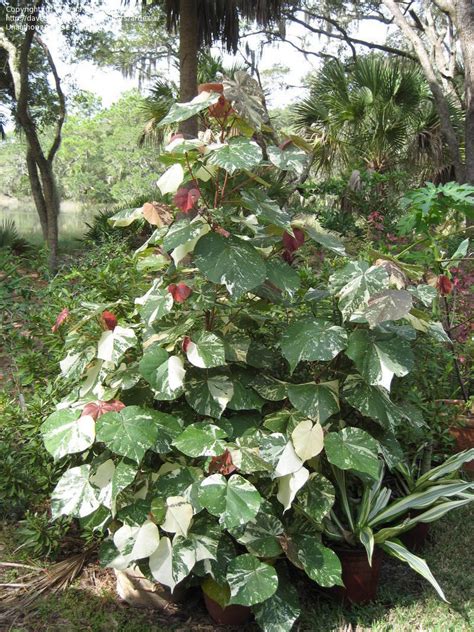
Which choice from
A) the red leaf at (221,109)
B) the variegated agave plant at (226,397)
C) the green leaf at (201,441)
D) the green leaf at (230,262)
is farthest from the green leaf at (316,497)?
the red leaf at (221,109)

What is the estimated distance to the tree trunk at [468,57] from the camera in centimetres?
762

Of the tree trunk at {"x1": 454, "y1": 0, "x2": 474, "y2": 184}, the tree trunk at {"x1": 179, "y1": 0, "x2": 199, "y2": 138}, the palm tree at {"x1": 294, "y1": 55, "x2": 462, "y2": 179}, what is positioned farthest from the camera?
the palm tree at {"x1": 294, "y1": 55, "x2": 462, "y2": 179}

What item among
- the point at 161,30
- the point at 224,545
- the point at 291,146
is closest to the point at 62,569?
the point at 224,545

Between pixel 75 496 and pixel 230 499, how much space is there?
0.53m

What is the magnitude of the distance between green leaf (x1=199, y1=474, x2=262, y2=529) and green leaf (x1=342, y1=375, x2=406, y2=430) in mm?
441

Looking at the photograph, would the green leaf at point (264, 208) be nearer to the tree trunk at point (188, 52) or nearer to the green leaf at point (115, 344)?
the green leaf at point (115, 344)

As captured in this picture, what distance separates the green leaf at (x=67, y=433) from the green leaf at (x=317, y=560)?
71 cm

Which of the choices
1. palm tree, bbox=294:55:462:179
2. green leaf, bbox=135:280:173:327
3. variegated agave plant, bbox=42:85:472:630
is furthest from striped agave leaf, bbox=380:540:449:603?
palm tree, bbox=294:55:462:179

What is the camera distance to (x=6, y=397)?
2.78m

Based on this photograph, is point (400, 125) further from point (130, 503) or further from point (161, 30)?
point (161, 30)

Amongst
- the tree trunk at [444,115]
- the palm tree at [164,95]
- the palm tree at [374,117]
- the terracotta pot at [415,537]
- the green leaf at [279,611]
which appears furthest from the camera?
the palm tree at [164,95]

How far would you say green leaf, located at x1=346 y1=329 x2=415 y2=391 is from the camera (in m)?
1.77

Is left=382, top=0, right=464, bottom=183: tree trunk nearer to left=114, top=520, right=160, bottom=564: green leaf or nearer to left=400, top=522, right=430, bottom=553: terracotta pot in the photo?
left=400, top=522, right=430, bottom=553: terracotta pot

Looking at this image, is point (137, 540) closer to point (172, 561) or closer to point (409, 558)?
point (172, 561)
